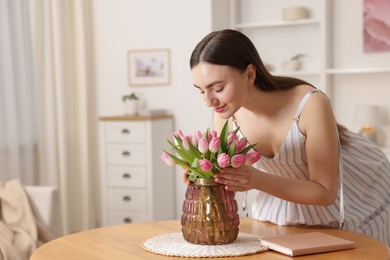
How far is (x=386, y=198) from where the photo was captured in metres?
2.32

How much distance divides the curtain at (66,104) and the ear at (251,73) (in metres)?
3.26

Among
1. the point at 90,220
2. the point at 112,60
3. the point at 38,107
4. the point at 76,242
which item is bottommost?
the point at 90,220

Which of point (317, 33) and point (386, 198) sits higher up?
point (317, 33)

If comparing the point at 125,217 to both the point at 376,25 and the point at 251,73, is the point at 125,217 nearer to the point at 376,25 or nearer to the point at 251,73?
the point at 376,25

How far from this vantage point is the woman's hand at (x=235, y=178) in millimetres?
1661

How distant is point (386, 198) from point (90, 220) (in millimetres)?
3434

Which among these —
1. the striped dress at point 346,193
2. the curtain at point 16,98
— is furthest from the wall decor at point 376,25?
the striped dress at point 346,193

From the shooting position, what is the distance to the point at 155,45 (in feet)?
17.2

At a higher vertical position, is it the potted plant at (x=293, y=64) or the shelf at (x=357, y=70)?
the potted plant at (x=293, y=64)

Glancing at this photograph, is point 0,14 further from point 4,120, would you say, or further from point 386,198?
point 386,198

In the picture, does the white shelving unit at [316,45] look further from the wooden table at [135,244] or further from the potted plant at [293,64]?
the wooden table at [135,244]

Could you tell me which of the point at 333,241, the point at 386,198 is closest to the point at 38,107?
the point at 386,198

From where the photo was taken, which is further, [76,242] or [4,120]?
[4,120]

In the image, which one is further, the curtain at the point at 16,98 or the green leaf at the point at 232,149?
the curtain at the point at 16,98
